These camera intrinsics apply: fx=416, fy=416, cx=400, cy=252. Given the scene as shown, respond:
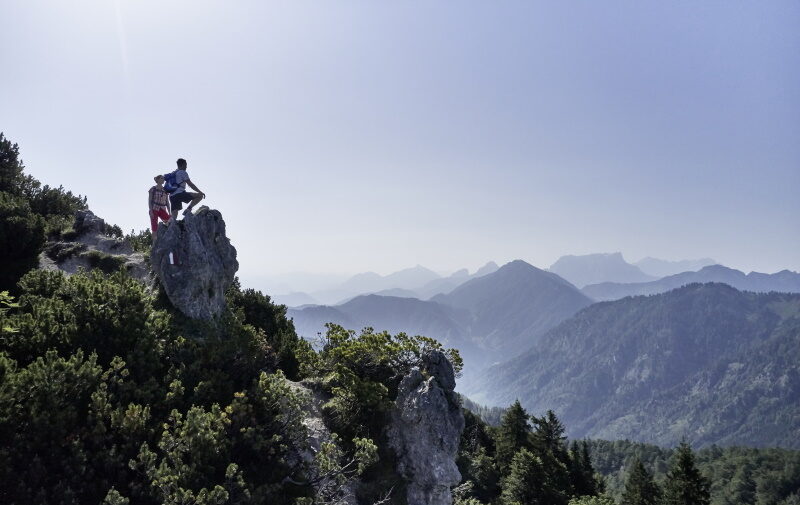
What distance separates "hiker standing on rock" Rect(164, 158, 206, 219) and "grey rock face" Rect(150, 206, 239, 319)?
67cm

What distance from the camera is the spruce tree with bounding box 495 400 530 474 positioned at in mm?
52344

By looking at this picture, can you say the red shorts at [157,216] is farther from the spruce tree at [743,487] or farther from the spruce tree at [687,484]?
the spruce tree at [743,487]

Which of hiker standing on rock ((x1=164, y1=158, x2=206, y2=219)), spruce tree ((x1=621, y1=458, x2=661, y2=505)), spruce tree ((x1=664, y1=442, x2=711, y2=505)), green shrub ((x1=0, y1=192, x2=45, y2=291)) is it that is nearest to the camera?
green shrub ((x1=0, y1=192, x2=45, y2=291))

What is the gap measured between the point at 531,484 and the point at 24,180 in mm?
50265

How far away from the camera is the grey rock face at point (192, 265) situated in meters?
18.1

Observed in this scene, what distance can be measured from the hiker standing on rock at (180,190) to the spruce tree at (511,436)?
148 feet

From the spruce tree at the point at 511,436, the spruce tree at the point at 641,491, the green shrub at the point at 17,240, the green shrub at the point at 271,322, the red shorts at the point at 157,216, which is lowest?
the spruce tree at the point at 641,491

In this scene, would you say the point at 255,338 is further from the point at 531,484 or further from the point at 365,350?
the point at 531,484

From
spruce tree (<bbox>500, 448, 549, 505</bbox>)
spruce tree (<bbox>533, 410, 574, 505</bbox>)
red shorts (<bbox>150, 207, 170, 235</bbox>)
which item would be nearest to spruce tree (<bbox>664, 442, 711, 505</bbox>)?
spruce tree (<bbox>533, 410, 574, 505</bbox>)

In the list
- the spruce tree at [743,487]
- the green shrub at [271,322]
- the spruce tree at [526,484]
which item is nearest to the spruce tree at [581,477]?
the spruce tree at [526,484]

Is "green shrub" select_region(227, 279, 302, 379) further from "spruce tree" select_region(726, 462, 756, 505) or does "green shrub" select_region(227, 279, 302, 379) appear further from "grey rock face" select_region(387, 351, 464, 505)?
"spruce tree" select_region(726, 462, 756, 505)

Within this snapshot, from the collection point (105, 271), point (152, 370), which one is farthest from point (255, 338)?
point (105, 271)

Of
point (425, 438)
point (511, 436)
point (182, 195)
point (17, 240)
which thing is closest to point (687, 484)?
point (511, 436)

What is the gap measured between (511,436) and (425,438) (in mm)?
40960
